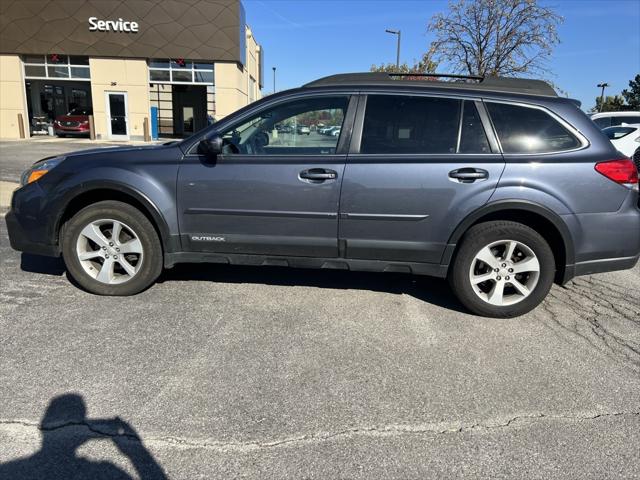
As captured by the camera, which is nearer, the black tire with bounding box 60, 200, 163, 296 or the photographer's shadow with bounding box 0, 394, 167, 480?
the photographer's shadow with bounding box 0, 394, 167, 480

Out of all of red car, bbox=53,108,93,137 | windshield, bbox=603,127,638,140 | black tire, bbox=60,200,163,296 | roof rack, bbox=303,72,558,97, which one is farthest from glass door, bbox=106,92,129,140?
roof rack, bbox=303,72,558,97

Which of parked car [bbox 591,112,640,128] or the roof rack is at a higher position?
parked car [bbox 591,112,640,128]

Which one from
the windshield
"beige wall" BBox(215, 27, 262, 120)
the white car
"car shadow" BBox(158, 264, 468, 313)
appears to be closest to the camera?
"car shadow" BBox(158, 264, 468, 313)

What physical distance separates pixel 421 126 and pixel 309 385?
2244mm

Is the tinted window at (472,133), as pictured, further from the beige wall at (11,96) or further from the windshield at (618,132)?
the beige wall at (11,96)

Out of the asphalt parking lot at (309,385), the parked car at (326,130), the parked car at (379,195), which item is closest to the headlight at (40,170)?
the parked car at (379,195)

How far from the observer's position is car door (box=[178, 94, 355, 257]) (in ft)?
12.8

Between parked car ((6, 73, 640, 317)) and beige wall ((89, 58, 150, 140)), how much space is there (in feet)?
75.5

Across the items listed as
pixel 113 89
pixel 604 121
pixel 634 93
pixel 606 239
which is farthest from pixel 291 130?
pixel 634 93

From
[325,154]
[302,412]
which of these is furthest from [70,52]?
[302,412]

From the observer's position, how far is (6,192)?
8.38 metres

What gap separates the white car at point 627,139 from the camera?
11398mm

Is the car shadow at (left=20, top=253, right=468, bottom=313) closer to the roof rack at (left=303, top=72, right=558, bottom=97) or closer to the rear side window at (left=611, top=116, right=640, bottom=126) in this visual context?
the roof rack at (left=303, top=72, right=558, bottom=97)

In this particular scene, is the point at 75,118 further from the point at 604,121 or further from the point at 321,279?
the point at 321,279
